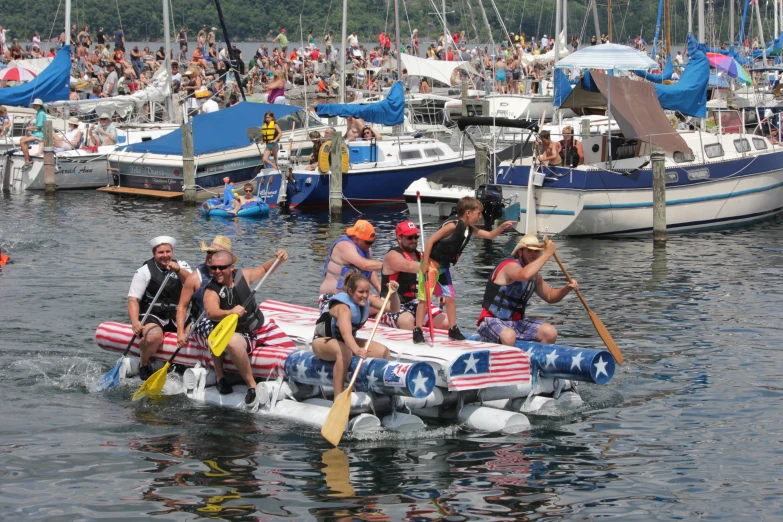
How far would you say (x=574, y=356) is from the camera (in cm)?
1248

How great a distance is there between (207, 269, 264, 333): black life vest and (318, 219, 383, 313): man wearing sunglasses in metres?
0.77

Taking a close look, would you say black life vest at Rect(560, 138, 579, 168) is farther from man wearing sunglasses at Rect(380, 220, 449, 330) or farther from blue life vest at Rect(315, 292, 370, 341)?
blue life vest at Rect(315, 292, 370, 341)

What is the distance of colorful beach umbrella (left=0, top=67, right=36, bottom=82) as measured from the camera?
39.3 m

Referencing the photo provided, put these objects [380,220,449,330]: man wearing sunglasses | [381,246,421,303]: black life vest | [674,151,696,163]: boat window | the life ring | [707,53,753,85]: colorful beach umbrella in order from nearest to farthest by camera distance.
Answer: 1. [380,220,449,330]: man wearing sunglasses
2. [381,246,421,303]: black life vest
3. [674,151,696,163]: boat window
4. the life ring
5. [707,53,753,85]: colorful beach umbrella

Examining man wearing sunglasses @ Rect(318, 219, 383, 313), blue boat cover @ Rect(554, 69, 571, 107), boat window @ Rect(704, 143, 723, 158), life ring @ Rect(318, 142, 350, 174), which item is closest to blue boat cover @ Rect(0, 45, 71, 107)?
life ring @ Rect(318, 142, 350, 174)

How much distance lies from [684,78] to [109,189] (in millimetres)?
16085

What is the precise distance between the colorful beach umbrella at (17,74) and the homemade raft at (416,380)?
93.2 ft

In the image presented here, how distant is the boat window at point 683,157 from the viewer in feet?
85.8

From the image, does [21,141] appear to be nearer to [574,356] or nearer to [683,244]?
[683,244]

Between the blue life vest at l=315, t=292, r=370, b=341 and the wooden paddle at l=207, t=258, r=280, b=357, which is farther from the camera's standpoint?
the wooden paddle at l=207, t=258, r=280, b=357

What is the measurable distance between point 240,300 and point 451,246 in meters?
2.38

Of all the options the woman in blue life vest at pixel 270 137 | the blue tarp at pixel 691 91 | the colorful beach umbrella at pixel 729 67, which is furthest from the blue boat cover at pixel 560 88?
the colorful beach umbrella at pixel 729 67

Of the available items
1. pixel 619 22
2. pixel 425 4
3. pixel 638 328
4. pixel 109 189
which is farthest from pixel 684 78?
pixel 619 22

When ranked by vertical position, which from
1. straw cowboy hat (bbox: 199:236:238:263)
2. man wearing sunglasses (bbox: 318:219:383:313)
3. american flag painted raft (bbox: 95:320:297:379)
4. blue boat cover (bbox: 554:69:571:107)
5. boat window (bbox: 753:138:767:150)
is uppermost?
blue boat cover (bbox: 554:69:571:107)
